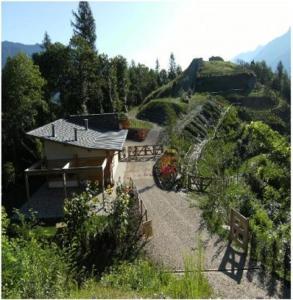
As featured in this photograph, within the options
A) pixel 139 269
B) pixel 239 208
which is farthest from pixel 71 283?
pixel 239 208

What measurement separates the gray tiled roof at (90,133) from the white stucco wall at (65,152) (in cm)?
44

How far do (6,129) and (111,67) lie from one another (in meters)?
18.4

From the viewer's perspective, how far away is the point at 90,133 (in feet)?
80.7

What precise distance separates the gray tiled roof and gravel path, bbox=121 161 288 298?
422cm

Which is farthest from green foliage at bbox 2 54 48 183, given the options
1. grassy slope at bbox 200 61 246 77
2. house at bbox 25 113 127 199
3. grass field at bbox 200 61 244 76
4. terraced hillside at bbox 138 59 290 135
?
grass field at bbox 200 61 244 76

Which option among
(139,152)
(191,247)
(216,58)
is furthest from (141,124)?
(216,58)

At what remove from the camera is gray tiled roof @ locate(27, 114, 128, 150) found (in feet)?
72.8

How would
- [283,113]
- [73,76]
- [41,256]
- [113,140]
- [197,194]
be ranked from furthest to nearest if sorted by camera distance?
[283,113] < [73,76] < [113,140] < [197,194] < [41,256]

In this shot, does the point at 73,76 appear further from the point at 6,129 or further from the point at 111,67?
the point at 6,129

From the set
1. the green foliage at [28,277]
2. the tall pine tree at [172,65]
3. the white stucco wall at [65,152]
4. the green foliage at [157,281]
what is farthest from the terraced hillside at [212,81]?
the green foliage at [28,277]

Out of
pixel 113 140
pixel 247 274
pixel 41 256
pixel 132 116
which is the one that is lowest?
pixel 247 274

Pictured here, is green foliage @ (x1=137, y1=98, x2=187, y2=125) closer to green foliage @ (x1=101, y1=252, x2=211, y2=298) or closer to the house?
the house

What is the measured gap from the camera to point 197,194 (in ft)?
64.3

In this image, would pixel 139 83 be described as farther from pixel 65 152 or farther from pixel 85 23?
pixel 65 152
